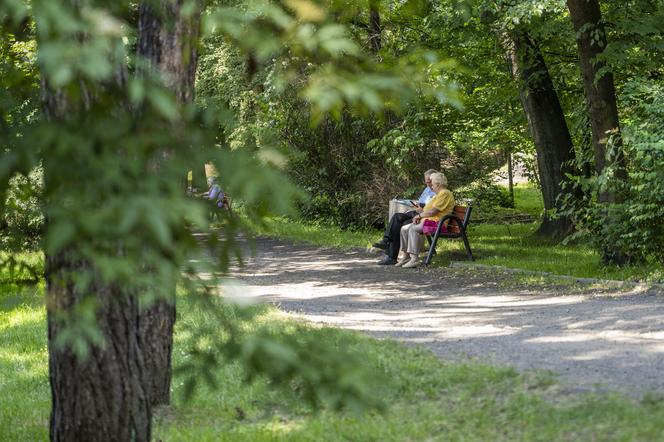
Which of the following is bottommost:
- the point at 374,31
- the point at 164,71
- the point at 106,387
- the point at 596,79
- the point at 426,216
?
the point at 106,387

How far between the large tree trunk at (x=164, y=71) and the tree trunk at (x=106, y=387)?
189 mm

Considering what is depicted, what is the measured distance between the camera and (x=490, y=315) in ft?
33.8

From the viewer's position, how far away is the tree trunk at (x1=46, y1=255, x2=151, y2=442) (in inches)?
189

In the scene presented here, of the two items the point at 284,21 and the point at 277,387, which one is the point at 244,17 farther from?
the point at 277,387

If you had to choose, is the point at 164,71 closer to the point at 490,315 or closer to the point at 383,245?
the point at 490,315

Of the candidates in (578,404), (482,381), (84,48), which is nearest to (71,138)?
(84,48)

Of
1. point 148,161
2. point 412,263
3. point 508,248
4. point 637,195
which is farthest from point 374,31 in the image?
point 148,161

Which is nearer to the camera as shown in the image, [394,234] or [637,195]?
[637,195]

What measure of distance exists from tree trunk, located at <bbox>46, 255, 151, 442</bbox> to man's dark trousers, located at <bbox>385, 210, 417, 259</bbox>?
10.8 metres

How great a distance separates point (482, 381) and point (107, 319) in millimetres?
2767

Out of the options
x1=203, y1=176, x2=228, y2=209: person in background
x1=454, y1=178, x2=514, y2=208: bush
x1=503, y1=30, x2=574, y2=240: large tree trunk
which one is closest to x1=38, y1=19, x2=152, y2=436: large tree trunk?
x1=203, y1=176, x2=228, y2=209: person in background

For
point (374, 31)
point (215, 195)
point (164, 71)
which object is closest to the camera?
point (215, 195)

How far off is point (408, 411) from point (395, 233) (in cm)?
957

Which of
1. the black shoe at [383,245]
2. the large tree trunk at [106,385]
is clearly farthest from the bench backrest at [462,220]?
the large tree trunk at [106,385]
